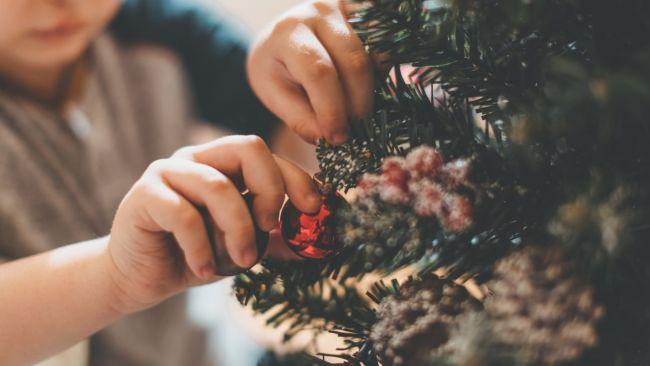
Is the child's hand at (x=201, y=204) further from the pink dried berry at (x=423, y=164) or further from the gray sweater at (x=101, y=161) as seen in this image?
the gray sweater at (x=101, y=161)

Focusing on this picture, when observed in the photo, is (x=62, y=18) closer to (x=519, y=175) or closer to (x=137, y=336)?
(x=137, y=336)

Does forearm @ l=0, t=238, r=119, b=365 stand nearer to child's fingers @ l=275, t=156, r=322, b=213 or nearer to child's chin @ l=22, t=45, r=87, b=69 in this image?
child's fingers @ l=275, t=156, r=322, b=213

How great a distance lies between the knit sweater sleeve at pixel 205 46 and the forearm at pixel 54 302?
1.78 feet

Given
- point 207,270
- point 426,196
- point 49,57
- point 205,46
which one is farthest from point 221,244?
point 205,46

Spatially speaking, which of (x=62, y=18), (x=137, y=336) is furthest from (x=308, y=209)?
(x=137, y=336)

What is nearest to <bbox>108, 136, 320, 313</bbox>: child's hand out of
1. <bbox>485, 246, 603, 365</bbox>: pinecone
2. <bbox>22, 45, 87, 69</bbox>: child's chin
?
<bbox>485, 246, 603, 365</bbox>: pinecone

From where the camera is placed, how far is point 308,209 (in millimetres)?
251

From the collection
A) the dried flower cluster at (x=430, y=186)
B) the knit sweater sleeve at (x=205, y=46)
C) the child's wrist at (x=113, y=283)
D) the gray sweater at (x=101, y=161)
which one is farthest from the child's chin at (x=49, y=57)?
the dried flower cluster at (x=430, y=186)

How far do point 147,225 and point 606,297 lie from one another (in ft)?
0.70

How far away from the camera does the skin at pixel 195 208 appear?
25 cm

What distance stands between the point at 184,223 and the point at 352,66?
115 mm

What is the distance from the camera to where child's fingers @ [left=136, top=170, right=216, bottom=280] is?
0.25m

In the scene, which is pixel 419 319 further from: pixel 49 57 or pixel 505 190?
pixel 49 57

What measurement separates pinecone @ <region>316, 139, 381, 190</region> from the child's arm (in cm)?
1
